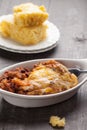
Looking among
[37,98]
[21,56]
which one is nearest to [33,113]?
[37,98]

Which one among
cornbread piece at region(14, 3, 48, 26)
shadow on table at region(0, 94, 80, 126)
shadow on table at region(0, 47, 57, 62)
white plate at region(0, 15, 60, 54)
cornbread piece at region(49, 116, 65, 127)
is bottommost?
shadow on table at region(0, 47, 57, 62)

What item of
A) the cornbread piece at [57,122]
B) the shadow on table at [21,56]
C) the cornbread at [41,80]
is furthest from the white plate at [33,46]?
the cornbread piece at [57,122]

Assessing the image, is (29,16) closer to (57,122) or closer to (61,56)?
(61,56)

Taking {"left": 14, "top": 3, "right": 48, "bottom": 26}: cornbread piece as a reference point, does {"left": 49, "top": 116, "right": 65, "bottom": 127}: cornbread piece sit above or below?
below

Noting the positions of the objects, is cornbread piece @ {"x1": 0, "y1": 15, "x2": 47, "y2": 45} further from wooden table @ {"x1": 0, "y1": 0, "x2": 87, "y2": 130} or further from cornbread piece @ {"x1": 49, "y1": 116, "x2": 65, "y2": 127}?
cornbread piece @ {"x1": 49, "y1": 116, "x2": 65, "y2": 127}

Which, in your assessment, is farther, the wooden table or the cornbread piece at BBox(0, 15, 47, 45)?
the cornbread piece at BBox(0, 15, 47, 45)

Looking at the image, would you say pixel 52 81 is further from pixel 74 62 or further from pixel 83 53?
pixel 83 53

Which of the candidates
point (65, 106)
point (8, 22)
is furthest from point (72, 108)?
point (8, 22)

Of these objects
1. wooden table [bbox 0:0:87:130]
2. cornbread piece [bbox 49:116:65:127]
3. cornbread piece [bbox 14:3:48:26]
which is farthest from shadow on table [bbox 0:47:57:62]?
cornbread piece [bbox 49:116:65:127]
